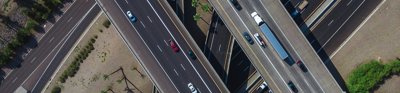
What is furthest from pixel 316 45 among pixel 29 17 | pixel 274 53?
pixel 29 17

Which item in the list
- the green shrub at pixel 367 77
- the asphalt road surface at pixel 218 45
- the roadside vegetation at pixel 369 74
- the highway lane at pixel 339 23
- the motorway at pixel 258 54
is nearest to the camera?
the motorway at pixel 258 54

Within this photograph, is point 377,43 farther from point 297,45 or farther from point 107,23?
point 107,23

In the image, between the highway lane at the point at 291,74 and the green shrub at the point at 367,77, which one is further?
the green shrub at the point at 367,77

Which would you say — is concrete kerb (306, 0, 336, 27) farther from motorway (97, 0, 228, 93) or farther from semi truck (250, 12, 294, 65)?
motorway (97, 0, 228, 93)

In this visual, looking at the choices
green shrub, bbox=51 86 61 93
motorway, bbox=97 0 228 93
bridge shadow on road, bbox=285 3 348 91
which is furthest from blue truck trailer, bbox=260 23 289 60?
green shrub, bbox=51 86 61 93

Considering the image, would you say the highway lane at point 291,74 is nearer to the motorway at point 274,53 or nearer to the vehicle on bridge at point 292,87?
the motorway at point 274,53

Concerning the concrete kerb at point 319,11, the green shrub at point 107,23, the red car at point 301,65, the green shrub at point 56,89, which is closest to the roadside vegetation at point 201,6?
the green shrub at point 107,23

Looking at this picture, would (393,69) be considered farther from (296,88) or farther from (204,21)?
(204,21)
